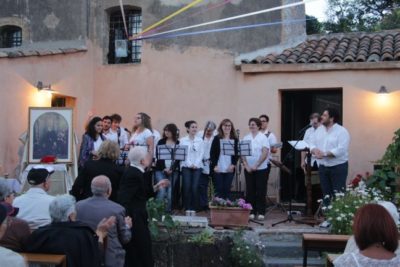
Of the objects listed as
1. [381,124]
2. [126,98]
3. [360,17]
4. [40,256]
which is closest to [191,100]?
[126,98]

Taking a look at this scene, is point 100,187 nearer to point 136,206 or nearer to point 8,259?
point 136,206

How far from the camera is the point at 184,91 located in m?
15.2

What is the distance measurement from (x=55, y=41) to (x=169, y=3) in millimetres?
2953

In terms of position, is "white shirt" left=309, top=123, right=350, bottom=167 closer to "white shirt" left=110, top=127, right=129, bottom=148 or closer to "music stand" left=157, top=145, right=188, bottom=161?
"music stand" left=157, top=145, right=188, bottom=161

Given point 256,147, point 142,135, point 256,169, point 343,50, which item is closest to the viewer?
point 256,169

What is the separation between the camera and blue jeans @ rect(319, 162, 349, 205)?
11.1 meters

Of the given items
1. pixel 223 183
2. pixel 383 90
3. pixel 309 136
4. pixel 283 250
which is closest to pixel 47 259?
pixel 283 250

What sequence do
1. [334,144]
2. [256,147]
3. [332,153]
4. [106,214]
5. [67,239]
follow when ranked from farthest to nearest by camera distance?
[256,147]
[334,144]
[332,153]
[106,214]
[67,239]

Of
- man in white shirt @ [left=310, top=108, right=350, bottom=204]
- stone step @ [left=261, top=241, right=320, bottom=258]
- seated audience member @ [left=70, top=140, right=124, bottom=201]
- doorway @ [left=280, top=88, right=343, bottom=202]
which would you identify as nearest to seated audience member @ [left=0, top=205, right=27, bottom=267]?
seated audience member @ [left=70, top=140, right=124, bottom=201]

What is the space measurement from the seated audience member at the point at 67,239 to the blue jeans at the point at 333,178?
598 centimetres

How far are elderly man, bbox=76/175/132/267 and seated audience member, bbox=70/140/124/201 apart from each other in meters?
0.98

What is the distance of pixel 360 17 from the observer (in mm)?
34156

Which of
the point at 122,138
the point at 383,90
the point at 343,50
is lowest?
the point at 122,138

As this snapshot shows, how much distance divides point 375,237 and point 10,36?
1493cm
